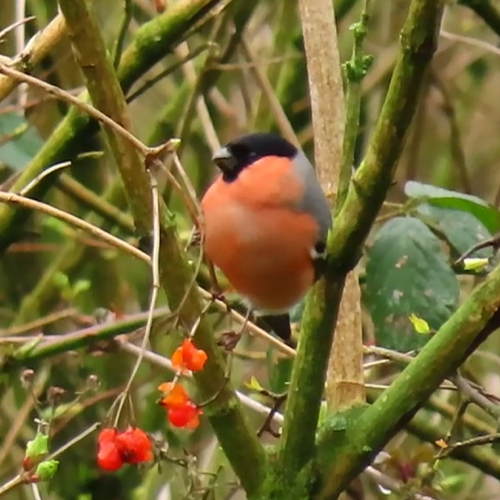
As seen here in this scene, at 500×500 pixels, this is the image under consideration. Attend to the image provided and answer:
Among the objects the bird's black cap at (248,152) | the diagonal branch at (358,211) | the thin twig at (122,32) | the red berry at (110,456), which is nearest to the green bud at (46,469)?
the red berry at (110,456)

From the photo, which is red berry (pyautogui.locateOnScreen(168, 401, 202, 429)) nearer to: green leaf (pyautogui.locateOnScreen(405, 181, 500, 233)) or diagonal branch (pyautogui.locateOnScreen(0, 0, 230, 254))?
green leaf (pyautogui.locateOnScreen(405, 181, 500, 233))

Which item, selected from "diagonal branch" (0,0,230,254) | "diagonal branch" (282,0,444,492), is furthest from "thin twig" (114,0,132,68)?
"diagonal branch" (282,0,444,492)

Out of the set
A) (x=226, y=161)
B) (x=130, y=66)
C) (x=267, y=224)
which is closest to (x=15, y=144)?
(x=130, y=66)

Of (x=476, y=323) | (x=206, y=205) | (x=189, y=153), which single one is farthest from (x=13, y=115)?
(x=476, y=323)

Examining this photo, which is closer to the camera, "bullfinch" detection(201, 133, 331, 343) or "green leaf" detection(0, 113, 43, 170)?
"bullfinch" detection(201, 133, 331, 343)

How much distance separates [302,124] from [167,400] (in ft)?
4.04

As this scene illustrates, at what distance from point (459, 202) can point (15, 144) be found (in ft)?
1.94

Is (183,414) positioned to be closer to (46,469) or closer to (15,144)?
(46,469)

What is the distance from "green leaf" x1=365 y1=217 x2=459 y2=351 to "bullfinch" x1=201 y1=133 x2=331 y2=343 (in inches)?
4.3

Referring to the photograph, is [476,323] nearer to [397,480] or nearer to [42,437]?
[42,437]

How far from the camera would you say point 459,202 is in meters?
1.11

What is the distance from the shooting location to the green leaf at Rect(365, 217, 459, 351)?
1046 mm

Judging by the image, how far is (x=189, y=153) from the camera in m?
2.03

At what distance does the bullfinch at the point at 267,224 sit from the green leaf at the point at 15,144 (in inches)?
16.7
